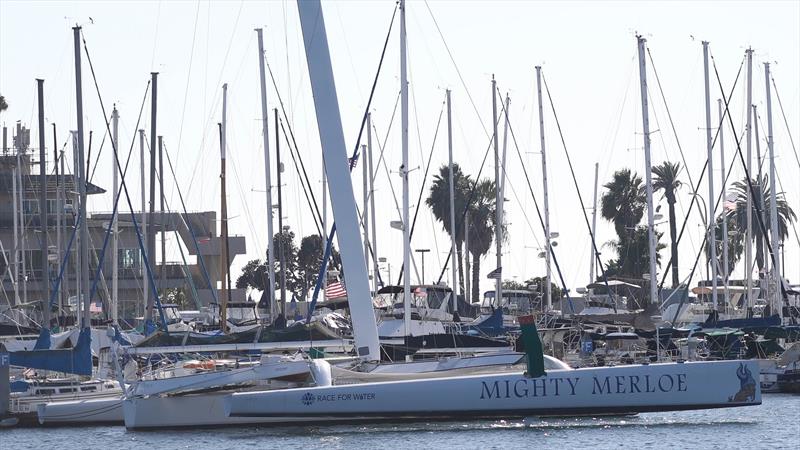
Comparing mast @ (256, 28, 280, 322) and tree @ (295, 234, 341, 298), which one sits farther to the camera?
tree @ (295, 234, 341, 298)

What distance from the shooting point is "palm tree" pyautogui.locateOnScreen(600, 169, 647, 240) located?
4107 inches

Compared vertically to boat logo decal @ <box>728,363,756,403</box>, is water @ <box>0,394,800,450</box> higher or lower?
lower

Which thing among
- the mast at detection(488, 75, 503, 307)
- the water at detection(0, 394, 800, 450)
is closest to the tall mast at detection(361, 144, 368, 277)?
the mast at detection(488, 75, 503, 307)

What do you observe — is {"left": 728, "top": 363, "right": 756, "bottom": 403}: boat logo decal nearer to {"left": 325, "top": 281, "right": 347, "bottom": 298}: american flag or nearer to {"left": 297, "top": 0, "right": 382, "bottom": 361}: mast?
{"left": 297, "top": 0, "right": 382, "bottom": 361}: mast

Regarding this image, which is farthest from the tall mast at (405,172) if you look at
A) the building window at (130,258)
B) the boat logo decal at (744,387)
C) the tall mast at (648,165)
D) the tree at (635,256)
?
the building window at (130,258)

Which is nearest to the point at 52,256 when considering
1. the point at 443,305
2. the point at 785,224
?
the point at 443,305

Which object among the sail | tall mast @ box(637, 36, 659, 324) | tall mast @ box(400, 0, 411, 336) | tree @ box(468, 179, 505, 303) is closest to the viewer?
the sail

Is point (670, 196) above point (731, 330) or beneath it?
above

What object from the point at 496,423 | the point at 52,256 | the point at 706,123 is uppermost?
the point at 706,123

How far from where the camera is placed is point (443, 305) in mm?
63594

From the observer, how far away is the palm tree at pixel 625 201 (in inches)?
4107

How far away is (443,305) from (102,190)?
40573 mm

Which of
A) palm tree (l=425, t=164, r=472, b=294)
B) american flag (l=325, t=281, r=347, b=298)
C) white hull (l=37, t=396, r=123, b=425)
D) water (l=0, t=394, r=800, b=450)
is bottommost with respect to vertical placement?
water (l=0, t=394, r=800, b=450)

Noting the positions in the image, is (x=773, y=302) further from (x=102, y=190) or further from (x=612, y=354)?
(x=102, y=190)
